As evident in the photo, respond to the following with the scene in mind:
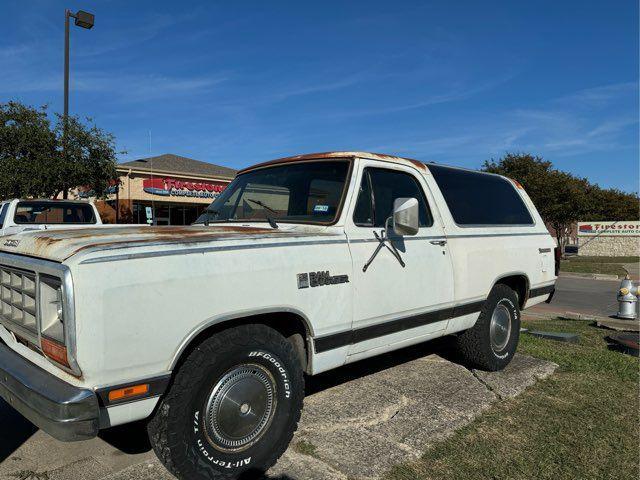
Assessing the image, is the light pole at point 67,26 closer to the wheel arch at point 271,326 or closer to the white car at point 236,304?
A: the white car at point 236,304

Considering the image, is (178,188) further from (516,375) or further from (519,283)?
(516,375)

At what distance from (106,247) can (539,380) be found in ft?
13.4

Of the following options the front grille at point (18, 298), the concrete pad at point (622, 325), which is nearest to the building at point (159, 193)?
the concrete pad at point (622, 325)

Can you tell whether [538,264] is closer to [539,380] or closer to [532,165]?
[539,380]

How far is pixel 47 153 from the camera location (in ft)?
51.5

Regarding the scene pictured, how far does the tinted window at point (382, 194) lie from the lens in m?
3.56

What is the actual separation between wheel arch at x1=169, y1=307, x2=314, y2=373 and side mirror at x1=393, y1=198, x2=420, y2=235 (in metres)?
0.93

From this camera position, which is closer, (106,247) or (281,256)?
(106,247)

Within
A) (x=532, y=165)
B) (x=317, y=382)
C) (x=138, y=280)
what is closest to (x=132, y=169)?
(x=317, y=382)

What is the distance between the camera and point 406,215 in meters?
3.28

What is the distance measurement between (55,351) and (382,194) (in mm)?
2406

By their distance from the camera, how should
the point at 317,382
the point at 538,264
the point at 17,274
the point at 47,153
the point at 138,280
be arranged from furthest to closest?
the point at 47,153
the point at 538,264
the point at 317,382
the point at 17,274
the point at 138,280

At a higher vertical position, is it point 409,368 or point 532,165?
point 532,165

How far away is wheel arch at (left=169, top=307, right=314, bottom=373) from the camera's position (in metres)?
2.42
